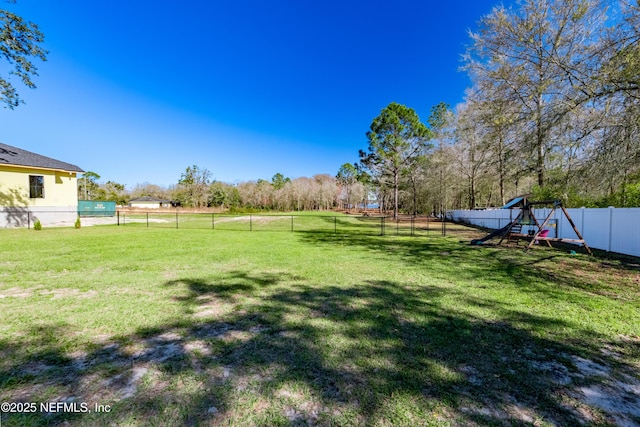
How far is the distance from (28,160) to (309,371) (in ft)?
82.8

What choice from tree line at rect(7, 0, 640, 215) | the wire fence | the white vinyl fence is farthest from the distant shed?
the white vinyl fence

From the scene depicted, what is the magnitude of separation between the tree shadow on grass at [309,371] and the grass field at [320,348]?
1 cm

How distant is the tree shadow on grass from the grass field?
0.05 feet

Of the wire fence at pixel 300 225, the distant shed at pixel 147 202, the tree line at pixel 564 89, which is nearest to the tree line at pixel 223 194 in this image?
the distant shed at pixel 147 202

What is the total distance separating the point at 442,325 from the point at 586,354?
1377 millimetres

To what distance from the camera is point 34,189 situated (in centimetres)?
1750

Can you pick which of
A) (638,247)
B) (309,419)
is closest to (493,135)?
(638,247)

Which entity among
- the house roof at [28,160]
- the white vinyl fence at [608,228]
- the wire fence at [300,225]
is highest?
the house roof at [28,160]

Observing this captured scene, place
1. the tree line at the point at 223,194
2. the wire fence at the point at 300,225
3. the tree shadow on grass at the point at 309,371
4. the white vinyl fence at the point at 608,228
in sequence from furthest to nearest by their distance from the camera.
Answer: the tree line at the point at 223,194
the wire fence at the point at 300,225
the white vinyl fence at the point at 608,228
the tree shadow on grass at the point at 309,371

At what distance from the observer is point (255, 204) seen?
62219mm

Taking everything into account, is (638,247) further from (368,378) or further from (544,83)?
(368,378)

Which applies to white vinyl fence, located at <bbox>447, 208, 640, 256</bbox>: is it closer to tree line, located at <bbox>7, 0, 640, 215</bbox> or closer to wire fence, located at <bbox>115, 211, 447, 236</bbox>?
tree line, located at <bbox>7, 0, 640, 215</bbox>

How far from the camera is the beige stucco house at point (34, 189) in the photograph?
16188mm

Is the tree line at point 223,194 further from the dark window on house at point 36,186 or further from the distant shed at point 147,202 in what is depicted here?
the dark window on house at point 36,186
